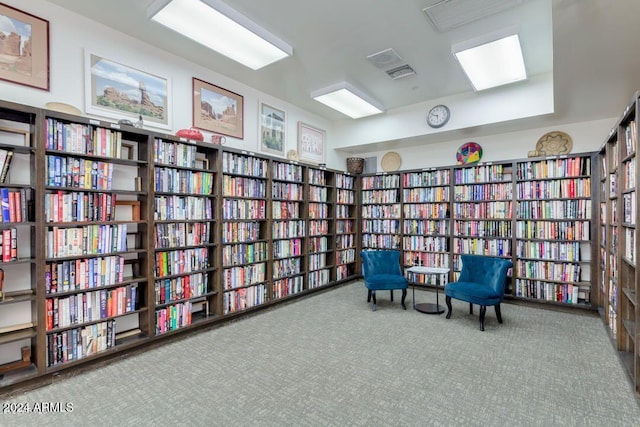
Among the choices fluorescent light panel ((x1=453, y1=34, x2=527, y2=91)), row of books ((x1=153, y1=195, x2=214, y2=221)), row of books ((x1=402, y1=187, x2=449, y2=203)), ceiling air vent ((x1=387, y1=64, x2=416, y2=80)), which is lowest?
row of books ((x1=153, y1=195, x2=214, y2=221))

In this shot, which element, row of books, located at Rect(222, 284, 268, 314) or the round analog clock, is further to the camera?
the round analog clock

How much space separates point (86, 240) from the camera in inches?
108

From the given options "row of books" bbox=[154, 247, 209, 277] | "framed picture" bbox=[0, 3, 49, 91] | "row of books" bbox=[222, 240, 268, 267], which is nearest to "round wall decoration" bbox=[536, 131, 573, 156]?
"row of books" bbox=[222, 240, 268, 267]

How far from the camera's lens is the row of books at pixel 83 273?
256 cm

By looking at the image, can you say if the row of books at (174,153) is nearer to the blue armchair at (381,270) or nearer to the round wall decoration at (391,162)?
the blue armchair at (381,270)

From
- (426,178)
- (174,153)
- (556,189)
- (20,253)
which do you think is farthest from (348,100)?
(20,253)

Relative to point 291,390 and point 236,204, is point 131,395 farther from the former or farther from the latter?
point 236,204

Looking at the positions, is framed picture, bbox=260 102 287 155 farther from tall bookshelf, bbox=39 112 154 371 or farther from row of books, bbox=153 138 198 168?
tall bookshelf, bbox=39 112 154 371

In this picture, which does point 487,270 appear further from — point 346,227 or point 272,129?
point 272,129

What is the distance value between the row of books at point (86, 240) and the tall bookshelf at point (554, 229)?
5.26 m

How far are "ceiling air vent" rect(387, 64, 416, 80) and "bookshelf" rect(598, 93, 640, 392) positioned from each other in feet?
7.18

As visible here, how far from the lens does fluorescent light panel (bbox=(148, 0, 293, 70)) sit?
2517mm

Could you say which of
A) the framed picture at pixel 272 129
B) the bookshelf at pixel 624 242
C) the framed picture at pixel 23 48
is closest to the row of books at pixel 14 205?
the framed picture at pixel 23 48

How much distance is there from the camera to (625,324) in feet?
8.60
